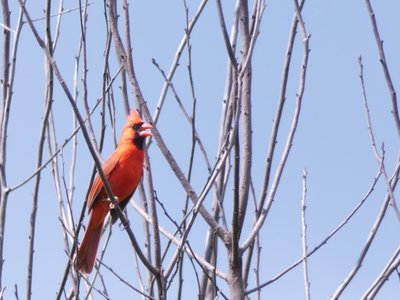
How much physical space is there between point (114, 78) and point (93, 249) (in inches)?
59.2

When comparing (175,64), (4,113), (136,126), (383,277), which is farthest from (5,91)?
(383,277)

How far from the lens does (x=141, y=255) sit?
8.81 feet

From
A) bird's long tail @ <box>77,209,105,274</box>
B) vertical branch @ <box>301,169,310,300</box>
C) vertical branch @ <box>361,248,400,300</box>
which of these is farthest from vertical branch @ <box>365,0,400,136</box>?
bird's long tail @ <box>77,209,105,274</box>

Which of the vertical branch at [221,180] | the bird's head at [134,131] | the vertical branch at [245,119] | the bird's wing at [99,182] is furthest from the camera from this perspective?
the bird's wing at [99,182]

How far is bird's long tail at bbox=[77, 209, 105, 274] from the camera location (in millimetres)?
4520

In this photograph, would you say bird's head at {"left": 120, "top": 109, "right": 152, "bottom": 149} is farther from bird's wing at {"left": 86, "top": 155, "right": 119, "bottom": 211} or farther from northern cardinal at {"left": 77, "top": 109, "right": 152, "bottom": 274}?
bird's wing at {"left": 86, "top": 155, "right": 119, "bottom": 211}

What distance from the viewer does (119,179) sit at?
4.75 meters

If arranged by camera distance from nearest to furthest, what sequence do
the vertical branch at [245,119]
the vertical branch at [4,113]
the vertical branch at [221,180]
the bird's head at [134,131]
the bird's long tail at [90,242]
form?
the vertical branch at [245,119] < the vertical branch at [221,180] < the vertical branch at [4,113] < the bird's long tail at [90,242] < the bird's head at [134,131]

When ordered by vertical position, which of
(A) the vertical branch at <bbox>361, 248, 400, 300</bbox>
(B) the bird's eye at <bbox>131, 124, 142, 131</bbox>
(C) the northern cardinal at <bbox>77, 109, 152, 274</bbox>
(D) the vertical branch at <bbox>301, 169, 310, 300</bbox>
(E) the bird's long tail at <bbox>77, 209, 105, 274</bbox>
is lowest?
(A) the vertical branch at <bbox>361, 248, 400, 300</bbox>

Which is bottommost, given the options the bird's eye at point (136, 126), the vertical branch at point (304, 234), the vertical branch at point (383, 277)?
the vertical branch at point (383, 277)

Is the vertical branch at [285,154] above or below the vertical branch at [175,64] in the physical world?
below

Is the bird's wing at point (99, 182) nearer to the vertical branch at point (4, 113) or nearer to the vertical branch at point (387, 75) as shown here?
the vertical branch at point (4, 113)

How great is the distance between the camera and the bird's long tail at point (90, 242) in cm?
452

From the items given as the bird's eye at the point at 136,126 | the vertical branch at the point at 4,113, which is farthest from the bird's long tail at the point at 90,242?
the vertical branch at the point at 4,113
